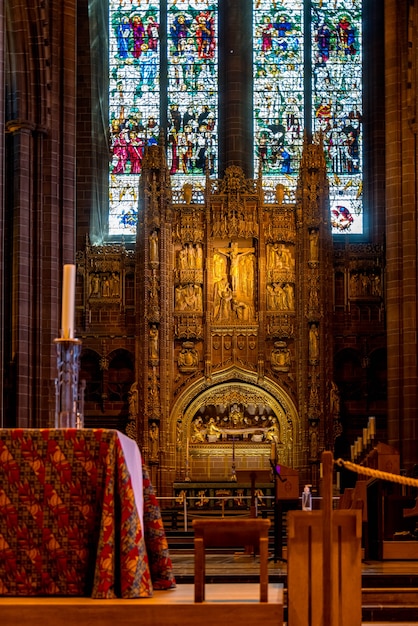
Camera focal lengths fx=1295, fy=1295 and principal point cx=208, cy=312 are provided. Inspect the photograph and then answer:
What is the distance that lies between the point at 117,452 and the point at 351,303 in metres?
20.7

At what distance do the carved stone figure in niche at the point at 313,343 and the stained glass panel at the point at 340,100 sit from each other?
3.23 meters

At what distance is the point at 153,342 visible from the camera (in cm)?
2633

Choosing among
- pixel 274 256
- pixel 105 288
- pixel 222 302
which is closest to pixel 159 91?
pixel 105 288

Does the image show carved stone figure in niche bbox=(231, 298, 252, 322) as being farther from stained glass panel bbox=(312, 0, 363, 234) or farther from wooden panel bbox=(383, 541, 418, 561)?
wooden panel bbox=(383, 541, 418, 561)

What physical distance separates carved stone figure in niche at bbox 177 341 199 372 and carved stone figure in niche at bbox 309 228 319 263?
3.04m

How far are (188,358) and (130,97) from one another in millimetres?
6837

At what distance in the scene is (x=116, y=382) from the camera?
89.4 ft

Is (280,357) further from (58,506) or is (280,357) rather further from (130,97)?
(58,506)

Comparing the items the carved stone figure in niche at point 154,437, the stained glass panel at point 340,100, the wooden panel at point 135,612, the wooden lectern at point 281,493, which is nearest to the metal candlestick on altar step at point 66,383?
the wooden panel at point 135,612

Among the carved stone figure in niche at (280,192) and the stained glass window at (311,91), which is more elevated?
the stained glass window at (311,91)

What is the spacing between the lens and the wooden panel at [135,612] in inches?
250

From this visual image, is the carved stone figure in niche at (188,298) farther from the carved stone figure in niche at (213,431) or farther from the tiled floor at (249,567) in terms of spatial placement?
the tiled floor at (249,567)

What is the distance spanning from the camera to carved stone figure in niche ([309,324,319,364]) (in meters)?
26.1

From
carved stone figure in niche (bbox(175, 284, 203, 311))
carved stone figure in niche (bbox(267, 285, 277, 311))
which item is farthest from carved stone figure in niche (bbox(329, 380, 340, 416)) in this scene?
carved stone figure in niche (bbox(175, 284, 203, 311))
